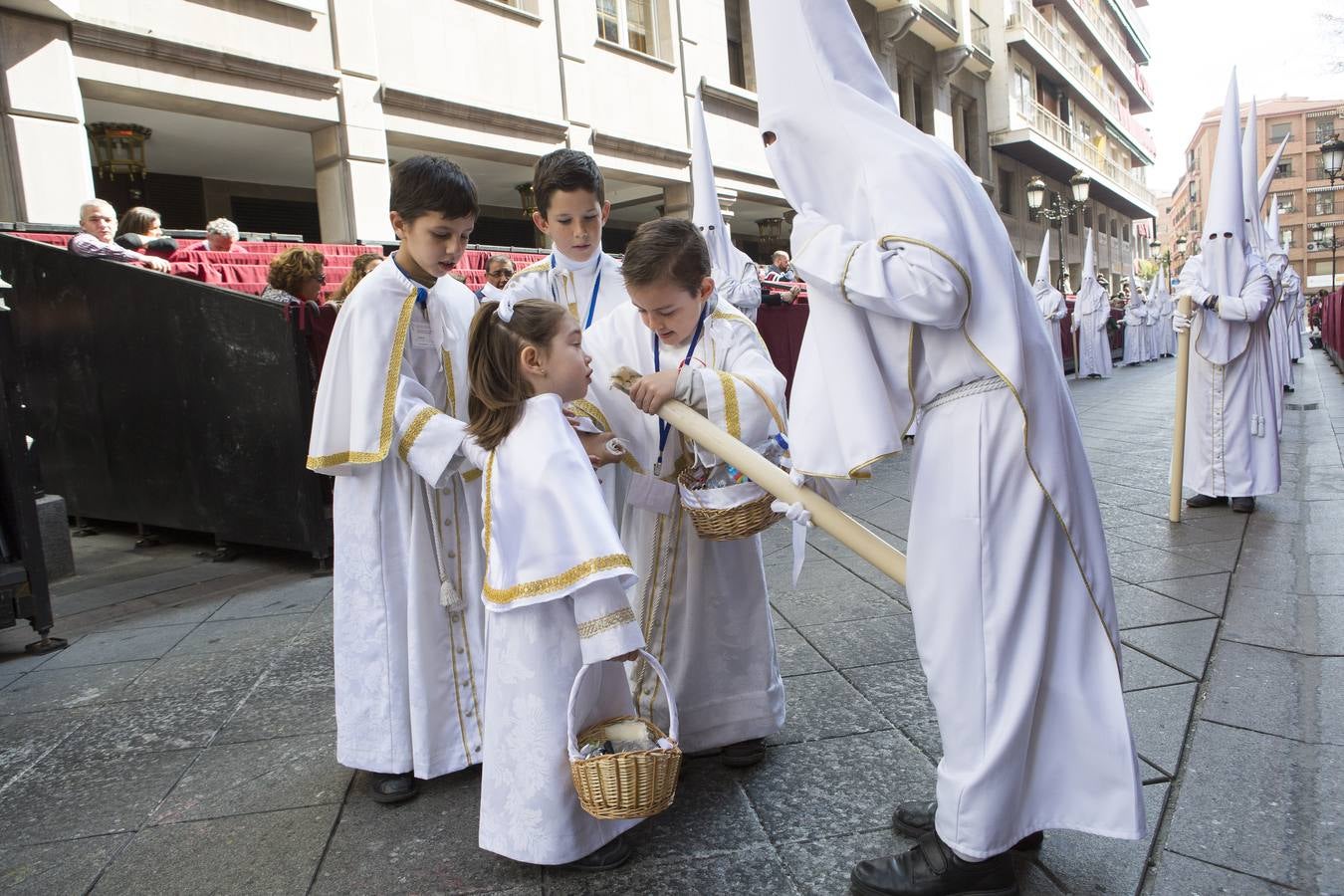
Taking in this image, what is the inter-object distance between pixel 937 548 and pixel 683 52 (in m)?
15.0

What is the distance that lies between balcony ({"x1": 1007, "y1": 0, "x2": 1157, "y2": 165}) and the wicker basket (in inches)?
1192

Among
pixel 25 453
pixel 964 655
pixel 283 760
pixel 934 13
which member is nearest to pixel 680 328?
pixel 964 655

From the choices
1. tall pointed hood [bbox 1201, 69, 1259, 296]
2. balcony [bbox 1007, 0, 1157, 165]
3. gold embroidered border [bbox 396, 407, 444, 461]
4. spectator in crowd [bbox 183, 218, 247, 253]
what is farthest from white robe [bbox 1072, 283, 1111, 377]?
gold embroidered border [bbox 396, 407, 444, 461]

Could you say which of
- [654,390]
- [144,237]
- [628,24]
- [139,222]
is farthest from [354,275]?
[628,24]

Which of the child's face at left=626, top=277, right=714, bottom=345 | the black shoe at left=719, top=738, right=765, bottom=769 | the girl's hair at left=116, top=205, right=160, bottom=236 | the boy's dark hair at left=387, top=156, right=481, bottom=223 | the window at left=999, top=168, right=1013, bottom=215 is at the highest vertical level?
the window at left=999, top=168, right=1013, bottom=215

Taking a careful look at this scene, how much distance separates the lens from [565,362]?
2.21 m

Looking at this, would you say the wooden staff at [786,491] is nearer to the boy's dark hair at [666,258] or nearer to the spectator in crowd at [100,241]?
the boy's dark hair at [666,258]

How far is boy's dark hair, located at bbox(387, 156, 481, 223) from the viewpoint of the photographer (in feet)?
8.27

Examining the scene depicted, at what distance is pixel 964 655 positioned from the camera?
176 cm

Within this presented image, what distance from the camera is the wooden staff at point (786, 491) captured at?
6.07 feet

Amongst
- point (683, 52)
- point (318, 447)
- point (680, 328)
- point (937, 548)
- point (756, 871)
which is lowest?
point (756, 871)

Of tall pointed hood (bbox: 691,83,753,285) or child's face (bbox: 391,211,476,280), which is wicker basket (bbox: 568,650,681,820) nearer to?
child's face (bbox: 391,211,476,280)

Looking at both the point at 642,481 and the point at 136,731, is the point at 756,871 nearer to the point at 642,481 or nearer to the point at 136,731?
the point at 642,481

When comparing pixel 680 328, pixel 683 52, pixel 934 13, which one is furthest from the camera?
pixel 934 13
